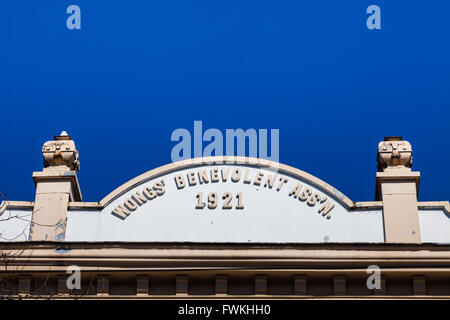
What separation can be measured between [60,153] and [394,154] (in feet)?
21.4

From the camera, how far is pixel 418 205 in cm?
1645

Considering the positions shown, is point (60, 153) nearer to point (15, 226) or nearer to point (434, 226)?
point (15, 226)

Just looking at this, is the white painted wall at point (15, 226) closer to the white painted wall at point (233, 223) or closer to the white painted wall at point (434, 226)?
the white painted wall at point (233, 223)

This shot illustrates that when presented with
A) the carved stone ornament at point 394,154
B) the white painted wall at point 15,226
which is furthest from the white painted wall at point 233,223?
the carved stone ornament at point 394,154

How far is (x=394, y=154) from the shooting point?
16.9 meters

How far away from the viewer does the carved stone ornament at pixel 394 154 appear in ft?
55.5

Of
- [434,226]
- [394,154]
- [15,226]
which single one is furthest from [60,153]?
[434,226]

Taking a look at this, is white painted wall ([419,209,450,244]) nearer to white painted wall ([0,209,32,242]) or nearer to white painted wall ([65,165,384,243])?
white painted wall ([65,165,384,243])

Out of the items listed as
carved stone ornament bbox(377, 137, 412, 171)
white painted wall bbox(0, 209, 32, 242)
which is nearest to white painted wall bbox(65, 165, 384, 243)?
white painted wall bbox(0, 209, 32, 242)

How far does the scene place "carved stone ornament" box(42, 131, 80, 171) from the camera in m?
17.1
